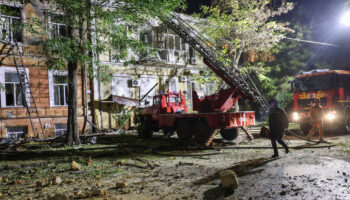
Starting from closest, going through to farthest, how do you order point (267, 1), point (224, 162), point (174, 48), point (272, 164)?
point (272, 164) < point (224, 162) < point (267, 1) < point (174, 48)

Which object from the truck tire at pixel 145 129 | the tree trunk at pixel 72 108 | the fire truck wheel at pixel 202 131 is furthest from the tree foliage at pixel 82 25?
the fire truck wheel at pixel 202 131

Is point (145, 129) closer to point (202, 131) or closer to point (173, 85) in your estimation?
point (202, 131)

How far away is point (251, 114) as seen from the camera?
10.5 m

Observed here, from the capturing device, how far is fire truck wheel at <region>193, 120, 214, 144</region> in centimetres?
1028

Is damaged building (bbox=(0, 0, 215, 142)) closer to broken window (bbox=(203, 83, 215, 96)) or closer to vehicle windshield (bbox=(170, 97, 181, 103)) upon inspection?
broken window (bbox=(203, 83, 215, 96))

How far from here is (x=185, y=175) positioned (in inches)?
235

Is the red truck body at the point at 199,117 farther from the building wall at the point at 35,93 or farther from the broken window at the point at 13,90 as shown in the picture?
the broken window at the point at 13,90

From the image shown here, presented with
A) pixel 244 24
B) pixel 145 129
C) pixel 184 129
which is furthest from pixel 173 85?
pixel 184 129

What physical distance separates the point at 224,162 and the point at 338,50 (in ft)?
83.3

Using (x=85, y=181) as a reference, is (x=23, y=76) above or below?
above

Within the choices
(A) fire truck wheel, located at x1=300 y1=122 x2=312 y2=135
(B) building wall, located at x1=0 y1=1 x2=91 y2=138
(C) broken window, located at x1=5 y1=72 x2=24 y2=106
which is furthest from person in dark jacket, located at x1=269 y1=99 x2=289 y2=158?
(C) broken window, located at x1=5 y1=72 x2=24 y2=106

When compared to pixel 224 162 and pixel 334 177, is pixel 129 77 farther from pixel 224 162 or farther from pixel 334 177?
pixel 334 177

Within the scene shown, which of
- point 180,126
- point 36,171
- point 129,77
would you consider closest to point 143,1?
point 180,126

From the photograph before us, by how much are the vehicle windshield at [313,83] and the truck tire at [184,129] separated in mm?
6647
